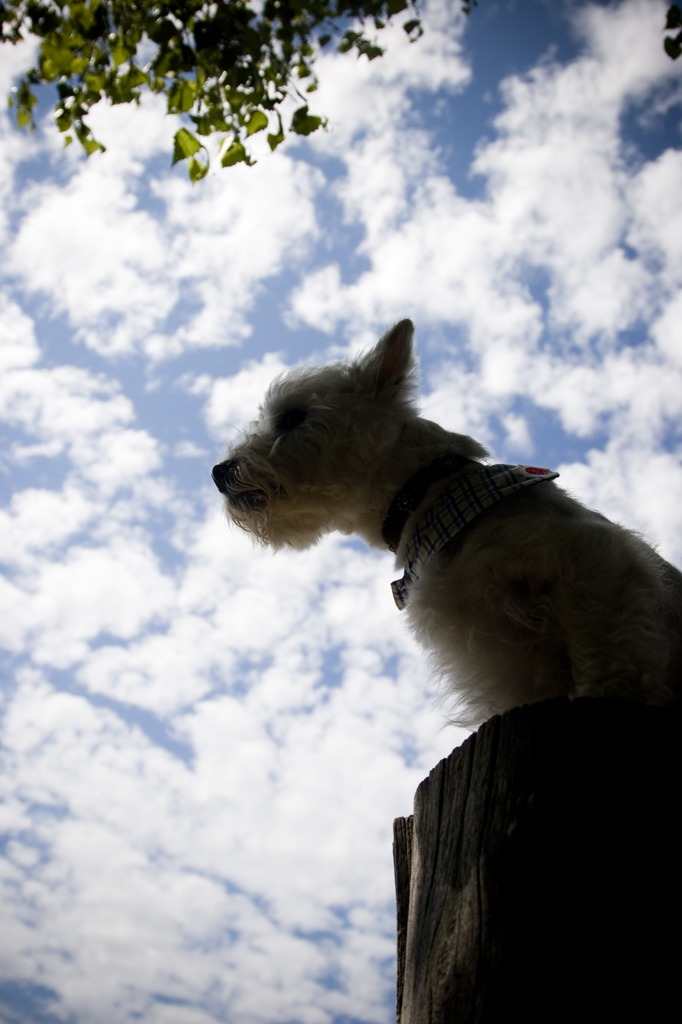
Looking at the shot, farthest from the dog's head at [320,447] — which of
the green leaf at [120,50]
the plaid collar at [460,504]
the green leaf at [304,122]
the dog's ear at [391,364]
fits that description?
the green leaf at [120,50]

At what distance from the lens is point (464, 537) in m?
4.43

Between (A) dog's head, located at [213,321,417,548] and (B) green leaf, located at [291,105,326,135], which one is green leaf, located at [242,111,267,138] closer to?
(B) green leaf, located at [291,105,326,135]

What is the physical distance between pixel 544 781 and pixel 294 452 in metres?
3.57

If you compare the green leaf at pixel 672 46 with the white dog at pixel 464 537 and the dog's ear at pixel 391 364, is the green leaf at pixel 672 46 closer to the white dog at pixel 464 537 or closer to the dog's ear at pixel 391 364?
the white dog at pixel 464 537

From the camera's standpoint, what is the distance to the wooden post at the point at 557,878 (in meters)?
2.13

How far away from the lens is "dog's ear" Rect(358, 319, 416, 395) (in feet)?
19.4

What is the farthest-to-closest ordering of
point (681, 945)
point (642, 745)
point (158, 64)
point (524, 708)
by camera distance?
1. point (158, 64)
2. point (524, 708)
3. point (642, 745)
4. point (681, 945)

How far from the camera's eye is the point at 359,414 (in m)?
5.71

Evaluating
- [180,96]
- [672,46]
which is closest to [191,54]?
[180,96]

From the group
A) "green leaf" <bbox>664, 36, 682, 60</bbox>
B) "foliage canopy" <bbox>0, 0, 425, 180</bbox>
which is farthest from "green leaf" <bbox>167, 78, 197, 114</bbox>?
"green leaf" <bbox>664, 36, 682, 60</bbox>

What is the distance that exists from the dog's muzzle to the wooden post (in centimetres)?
338

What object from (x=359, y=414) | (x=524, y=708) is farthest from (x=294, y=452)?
(x=524, y=708)

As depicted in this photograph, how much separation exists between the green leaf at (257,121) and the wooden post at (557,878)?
3066 mm

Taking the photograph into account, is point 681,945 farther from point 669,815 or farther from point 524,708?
point 524,708
